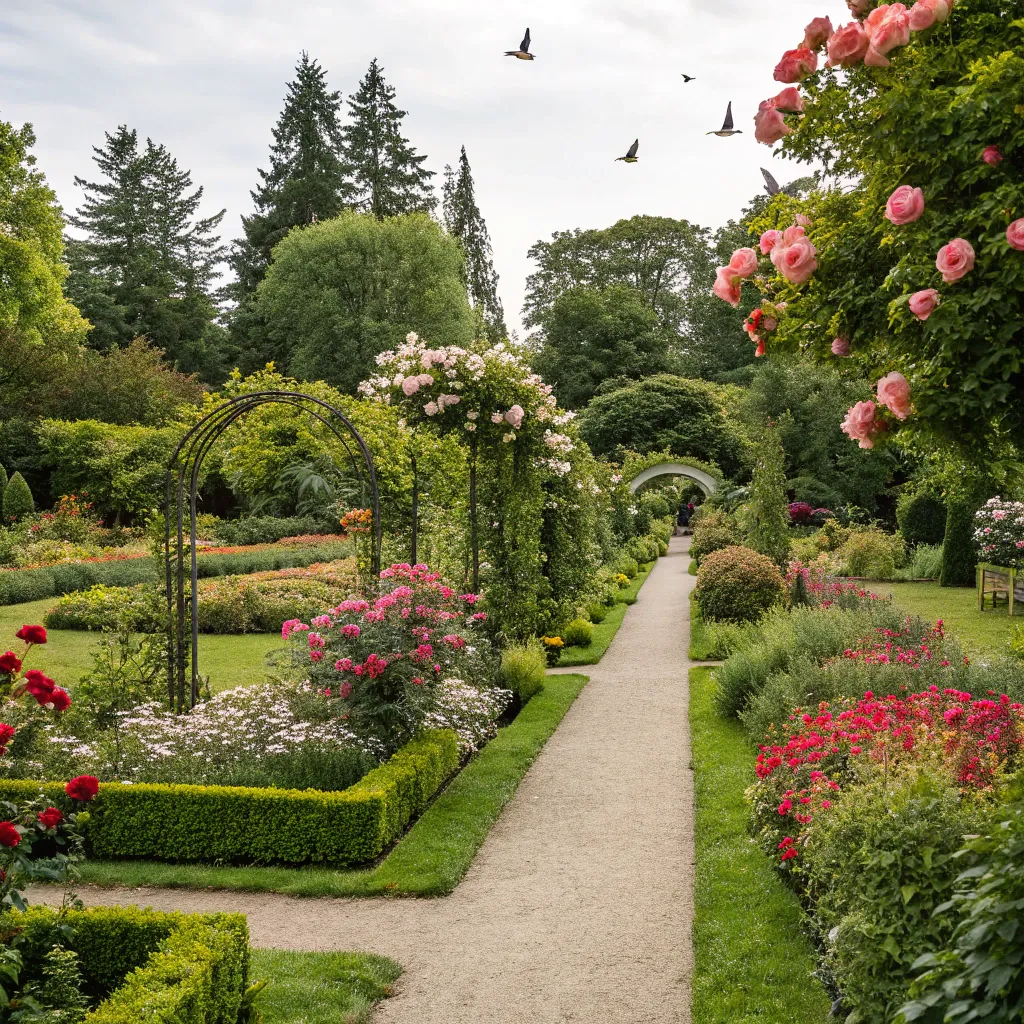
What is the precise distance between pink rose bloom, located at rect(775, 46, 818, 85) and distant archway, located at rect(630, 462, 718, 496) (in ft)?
82.3

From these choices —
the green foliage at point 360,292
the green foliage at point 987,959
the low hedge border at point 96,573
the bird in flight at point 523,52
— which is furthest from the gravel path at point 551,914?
the green foliage at point 360,292

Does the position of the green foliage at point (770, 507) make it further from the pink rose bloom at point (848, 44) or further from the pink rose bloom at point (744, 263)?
the pink rose bloom at point (848, 44)

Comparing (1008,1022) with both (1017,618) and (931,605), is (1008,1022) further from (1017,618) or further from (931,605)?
(931,605)

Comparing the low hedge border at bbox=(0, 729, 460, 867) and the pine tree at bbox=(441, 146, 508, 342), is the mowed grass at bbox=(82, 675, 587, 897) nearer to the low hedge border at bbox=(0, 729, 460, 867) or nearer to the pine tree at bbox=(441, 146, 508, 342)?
the low hedge border at bbox=(0, 729, 460, 867)

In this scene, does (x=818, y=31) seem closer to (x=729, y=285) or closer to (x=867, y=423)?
(x=729, y=285)

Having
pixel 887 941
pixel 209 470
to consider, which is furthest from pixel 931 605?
pixel 209 470

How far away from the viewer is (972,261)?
2332 mm

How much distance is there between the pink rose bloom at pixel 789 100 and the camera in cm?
279

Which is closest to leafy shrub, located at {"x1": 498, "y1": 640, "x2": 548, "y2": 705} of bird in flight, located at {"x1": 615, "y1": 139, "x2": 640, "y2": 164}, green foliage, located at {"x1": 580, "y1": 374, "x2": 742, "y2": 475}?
bird in flight, located at {"x1": 615, "y1": 139, "x2": 640, "y2": 164}

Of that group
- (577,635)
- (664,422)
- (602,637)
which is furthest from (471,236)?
(577,635)

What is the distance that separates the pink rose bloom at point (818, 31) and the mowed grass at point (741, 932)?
11.6 feet

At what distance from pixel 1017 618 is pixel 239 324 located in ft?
98.9

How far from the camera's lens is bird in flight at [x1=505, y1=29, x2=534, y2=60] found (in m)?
3.89

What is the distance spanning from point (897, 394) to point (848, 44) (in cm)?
101
